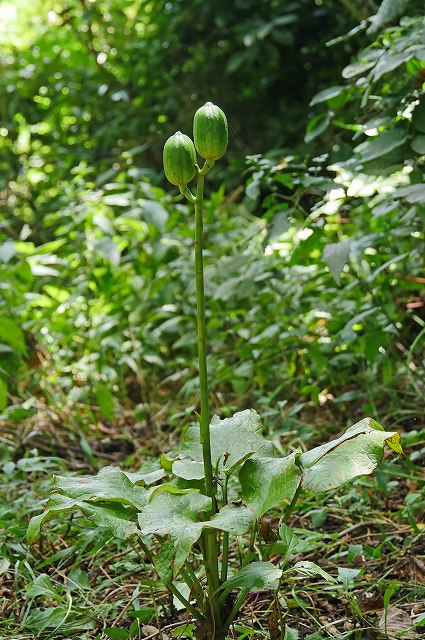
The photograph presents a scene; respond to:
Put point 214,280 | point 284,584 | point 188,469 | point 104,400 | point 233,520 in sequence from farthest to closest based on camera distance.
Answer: point 214,280 → point 104,400 → point 284,584 → point 188,469 → point 233,520

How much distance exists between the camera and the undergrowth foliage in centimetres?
84

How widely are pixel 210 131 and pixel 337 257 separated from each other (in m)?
0.67

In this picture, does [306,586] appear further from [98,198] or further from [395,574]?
[98,198]

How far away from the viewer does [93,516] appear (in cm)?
86

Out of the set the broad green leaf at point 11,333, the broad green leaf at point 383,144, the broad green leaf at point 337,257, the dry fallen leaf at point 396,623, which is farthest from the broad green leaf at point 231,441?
the broad green leaf at point 11,333

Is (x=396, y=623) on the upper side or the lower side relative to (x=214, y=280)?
upper

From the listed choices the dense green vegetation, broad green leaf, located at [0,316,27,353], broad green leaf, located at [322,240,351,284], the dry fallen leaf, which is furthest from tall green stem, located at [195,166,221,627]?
broad green leaf, located at [0,316,27,353]

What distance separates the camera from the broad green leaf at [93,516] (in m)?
0.85

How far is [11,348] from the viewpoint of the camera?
6.15 feet

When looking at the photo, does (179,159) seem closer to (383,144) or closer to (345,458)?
(345,458)

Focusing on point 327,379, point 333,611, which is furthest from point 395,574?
point 327,379

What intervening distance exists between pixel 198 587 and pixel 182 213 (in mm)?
1916

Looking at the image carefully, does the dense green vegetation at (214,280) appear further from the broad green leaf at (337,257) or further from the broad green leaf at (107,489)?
the broad green leaf at (107,489)

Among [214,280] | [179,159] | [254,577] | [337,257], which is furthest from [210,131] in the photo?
[214,280]
